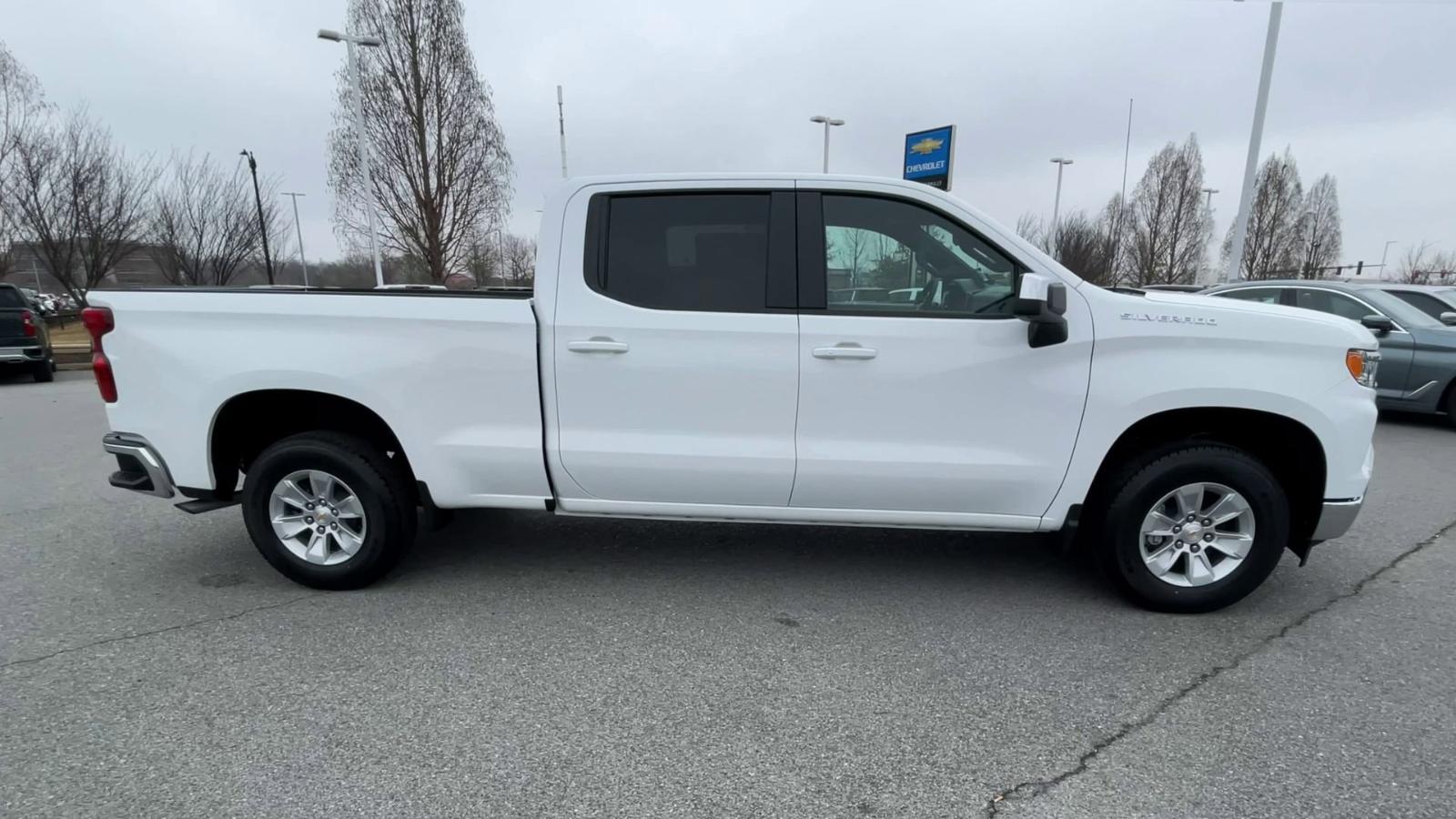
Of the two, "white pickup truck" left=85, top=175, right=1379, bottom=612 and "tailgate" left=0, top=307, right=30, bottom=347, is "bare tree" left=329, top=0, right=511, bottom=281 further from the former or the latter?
"white pickup truck" left=85, top=175, right=1379, bottom=612

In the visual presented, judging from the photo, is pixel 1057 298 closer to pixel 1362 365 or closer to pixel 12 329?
pixel 1362 365

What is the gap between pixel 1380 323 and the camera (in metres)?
8.03

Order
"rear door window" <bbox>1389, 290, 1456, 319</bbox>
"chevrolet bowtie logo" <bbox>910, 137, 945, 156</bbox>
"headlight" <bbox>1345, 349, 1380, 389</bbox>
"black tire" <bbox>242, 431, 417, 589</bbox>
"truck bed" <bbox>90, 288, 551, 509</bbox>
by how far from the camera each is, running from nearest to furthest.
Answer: "headlight" <bbox>1345, 349, 1380, 389</bbox> → "truck bed" <bbox>90, 288, 551, 509</bbox> → "black tire" <bbox>242, 431, 417, 589</bbox> → "rear door window" <bbox>1389, 290, 1456, 319</bbox> → "chevrolet bowtie logo" <bbox>910, 137, 945, 156</bbox>

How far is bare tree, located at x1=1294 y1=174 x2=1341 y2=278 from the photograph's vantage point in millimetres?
35219

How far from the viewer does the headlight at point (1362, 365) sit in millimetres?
3240

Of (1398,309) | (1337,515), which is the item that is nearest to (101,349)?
(1337,515)

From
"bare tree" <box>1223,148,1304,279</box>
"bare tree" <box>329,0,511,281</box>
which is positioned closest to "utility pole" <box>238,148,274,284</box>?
"bare tree" <box>329,0,511,281</box>

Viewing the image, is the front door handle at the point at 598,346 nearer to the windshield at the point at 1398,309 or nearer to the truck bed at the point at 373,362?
the truck bed at the point at 373,362

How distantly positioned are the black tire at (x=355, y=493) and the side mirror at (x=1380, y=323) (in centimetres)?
959

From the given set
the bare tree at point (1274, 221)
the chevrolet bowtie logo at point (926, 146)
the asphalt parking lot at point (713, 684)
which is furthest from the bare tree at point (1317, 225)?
the asphalt parking lot at point (713, 684)

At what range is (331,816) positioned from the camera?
2.20 m

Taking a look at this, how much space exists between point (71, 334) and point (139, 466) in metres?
24.5

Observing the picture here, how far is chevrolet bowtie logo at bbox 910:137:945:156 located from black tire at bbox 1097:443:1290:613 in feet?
31.6

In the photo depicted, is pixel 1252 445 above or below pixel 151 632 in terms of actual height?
above
